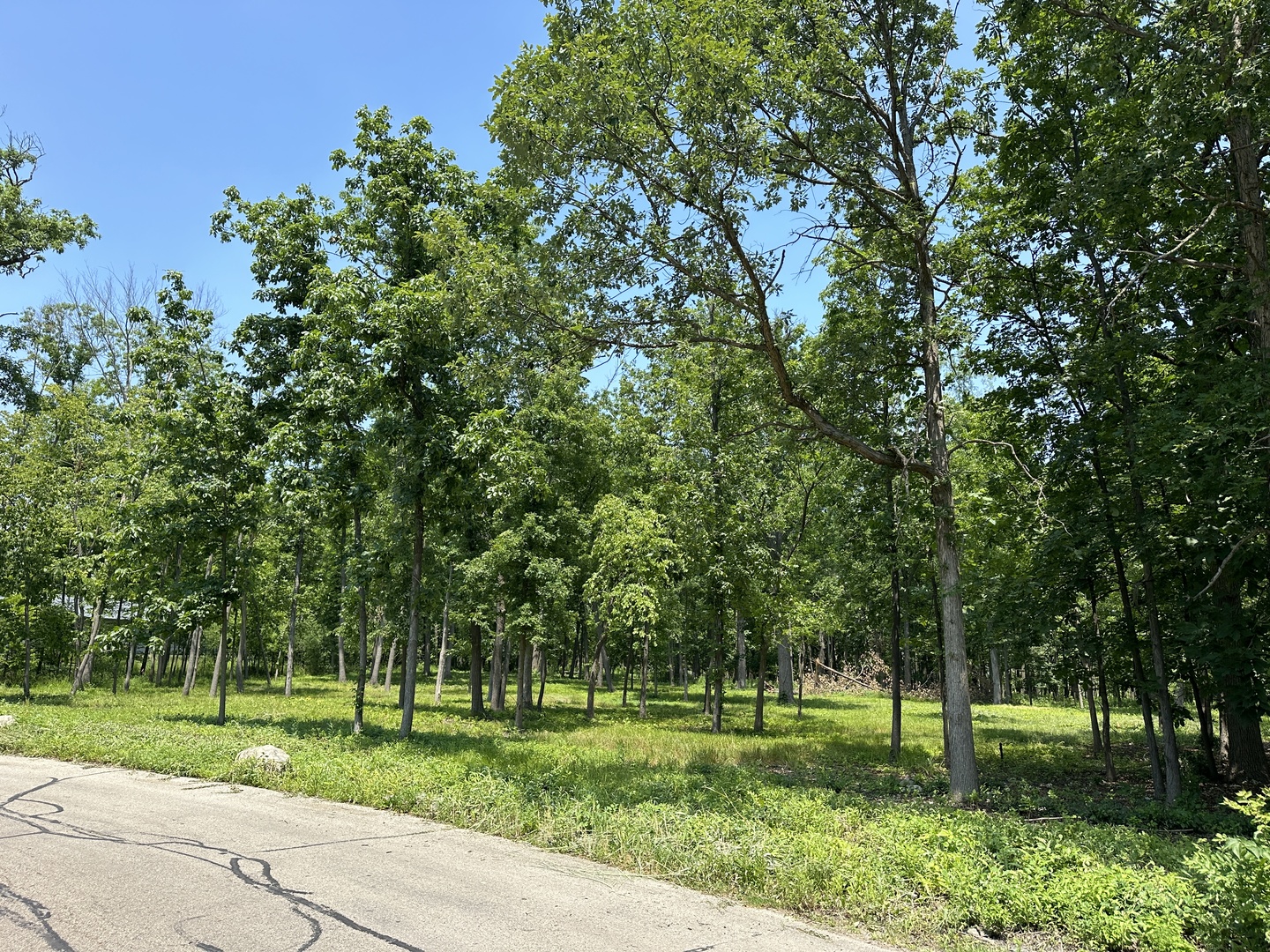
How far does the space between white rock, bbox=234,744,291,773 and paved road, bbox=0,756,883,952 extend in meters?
2.14

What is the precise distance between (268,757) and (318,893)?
5917 millimetres

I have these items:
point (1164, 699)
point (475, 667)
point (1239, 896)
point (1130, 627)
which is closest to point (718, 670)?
point (475, 667)

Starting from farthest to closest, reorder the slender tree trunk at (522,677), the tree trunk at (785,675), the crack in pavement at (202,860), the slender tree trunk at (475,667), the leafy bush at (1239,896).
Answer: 1. the tree trunk at (785,675)
2. the slender tree trunk at (475,667)
3. the slender tree trunk at (522,677)
4. the crack in pavement at (202,860)
5. the leafy bush at (1239,896)

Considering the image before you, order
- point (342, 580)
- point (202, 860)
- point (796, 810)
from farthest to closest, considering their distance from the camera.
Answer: point (342, 580) → point (796, 810) → point (202, 860)

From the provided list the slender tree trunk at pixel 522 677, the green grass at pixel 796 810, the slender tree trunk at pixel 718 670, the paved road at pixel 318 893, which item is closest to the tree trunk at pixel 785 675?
the slender tree trunk at pixel 718 670

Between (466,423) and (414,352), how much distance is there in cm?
198

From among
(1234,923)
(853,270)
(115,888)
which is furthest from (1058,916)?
(853,270)

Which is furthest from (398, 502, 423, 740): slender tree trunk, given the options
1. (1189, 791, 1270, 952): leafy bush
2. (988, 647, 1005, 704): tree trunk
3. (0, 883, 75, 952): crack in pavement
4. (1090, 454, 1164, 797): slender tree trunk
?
(988, 647, 1005, 704): tree trunk

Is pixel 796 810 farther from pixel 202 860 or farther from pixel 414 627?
pixel 414 627

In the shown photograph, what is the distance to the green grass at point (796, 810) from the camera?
5.42 meters

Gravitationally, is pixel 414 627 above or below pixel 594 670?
above

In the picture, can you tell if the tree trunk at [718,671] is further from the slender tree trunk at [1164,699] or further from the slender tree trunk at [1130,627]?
the slender tree trunk at [1164,699]

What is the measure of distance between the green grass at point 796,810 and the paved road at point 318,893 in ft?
1.73

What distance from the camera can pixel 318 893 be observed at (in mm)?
5801
